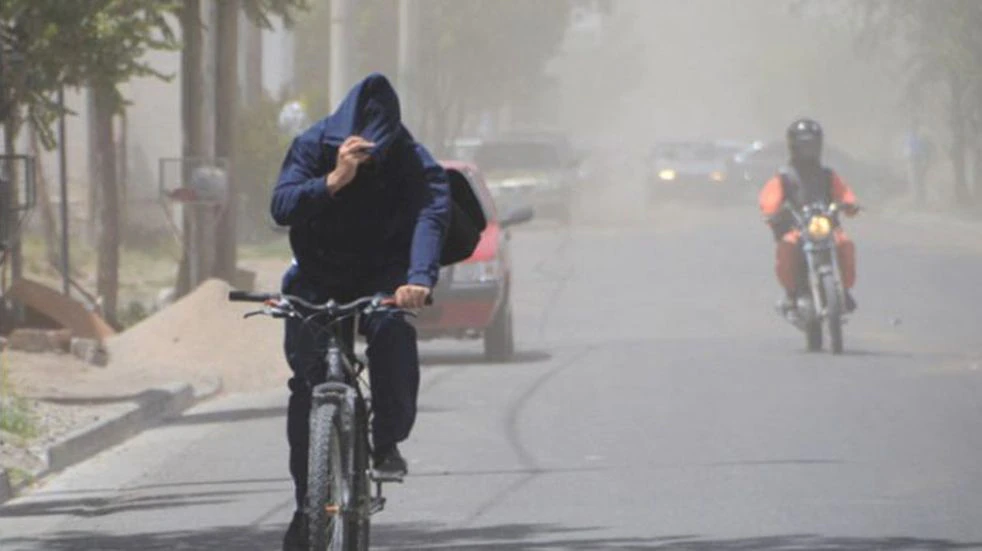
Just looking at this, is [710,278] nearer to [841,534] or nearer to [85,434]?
[85,434]

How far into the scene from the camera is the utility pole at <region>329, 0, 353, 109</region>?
31997mm

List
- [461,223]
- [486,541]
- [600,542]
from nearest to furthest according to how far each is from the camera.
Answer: [461,223], [600,542], [486,541]

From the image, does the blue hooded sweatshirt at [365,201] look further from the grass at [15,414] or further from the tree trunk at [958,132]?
the tree trunk at [958,132]

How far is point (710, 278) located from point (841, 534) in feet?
71.6

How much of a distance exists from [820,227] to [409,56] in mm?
23409

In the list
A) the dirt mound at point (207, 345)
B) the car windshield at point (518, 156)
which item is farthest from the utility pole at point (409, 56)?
the dirt mound at point (207, 345)

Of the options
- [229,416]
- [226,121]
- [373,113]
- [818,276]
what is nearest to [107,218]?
[226,121]

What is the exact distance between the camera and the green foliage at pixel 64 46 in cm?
1405

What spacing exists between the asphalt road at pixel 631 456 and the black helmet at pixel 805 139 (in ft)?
5.50

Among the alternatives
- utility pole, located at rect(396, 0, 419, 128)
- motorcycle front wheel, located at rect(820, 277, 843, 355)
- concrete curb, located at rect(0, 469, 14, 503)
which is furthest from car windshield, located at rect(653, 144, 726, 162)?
concrete curb, located at rect(0, 469, 14, 503)

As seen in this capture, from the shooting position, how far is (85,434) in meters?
13.9

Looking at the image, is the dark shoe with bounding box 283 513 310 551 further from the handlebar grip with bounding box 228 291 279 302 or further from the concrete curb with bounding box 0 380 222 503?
the concrete curb with bounding box 0 380 222 503

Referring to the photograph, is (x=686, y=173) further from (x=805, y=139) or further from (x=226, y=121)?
(x=805, y=139)

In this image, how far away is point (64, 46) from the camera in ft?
46.6
